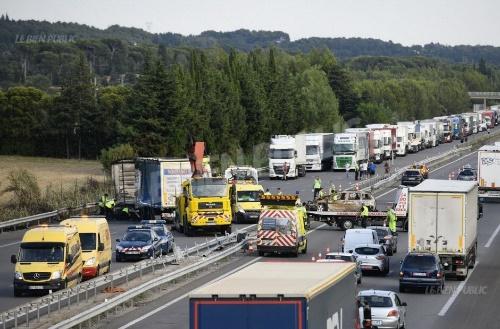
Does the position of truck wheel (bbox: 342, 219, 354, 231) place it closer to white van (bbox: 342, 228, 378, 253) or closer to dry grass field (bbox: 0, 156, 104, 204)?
white van (bbox: 342, 228, 378, 253)

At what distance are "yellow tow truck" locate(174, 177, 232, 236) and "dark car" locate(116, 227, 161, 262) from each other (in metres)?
7.96

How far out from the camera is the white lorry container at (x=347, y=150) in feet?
343

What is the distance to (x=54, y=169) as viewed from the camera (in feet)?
391

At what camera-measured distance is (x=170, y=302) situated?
36.5 meters

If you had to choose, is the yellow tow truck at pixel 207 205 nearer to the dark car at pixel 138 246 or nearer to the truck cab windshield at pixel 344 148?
the dark car at pixel 138 246

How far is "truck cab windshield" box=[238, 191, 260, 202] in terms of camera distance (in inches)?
2510

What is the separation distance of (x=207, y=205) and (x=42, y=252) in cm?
1876

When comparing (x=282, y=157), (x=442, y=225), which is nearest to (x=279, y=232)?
(x=442, y=225)

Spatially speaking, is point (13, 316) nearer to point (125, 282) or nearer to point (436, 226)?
point (125, 282)

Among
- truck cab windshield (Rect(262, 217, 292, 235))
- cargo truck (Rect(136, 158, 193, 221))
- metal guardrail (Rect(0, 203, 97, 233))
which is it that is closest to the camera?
truck cab windshield (Rect(262, 217, 292, 235))

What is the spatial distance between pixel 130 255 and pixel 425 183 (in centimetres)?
1130

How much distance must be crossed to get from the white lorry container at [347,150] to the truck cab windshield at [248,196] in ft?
135

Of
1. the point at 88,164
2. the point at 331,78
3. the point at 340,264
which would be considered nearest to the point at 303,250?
the point at 340,264

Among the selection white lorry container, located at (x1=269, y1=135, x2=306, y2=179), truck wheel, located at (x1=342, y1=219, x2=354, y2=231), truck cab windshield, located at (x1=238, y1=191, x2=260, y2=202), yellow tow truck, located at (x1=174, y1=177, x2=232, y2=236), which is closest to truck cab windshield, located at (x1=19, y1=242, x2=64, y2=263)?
yellow tow truck, located at (x1=174, y1=177, x2=232, y2=236)
